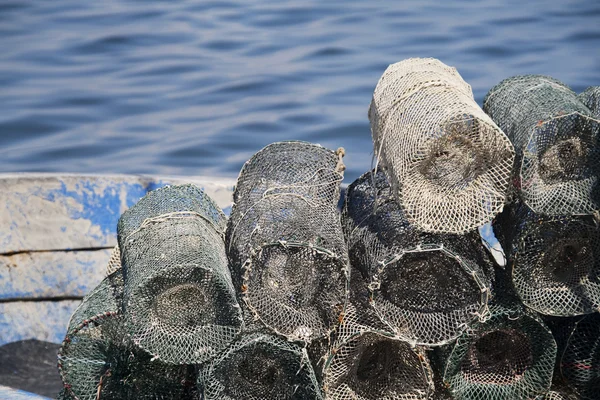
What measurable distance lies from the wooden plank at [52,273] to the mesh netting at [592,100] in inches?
123

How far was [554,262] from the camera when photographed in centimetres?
358

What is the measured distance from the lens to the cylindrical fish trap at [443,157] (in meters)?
3.33

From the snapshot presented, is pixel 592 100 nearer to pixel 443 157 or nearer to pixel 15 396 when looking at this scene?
pixel 443 157

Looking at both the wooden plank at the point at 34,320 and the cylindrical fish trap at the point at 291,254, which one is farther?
the wooden plank at the point at 34,320

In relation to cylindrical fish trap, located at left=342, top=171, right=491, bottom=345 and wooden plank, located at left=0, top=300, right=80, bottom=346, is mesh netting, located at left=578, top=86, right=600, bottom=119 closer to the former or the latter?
cylindrical fish trap, located at left=342, top=171, right=491, bottom=345

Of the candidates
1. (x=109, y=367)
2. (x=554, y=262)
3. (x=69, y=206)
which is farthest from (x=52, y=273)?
(x=554, y=262)

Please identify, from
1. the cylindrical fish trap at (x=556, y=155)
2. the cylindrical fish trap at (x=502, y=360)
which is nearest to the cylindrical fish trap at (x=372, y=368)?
the cylindrical fish trap at (x=502, y=360)

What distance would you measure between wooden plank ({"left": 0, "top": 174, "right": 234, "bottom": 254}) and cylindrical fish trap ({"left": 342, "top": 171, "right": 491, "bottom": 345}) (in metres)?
2.31

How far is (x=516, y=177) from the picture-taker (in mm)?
3455

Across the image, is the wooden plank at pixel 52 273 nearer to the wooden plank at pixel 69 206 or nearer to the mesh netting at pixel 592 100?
the wooden plank at pixel 69 206

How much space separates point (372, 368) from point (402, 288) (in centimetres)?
34

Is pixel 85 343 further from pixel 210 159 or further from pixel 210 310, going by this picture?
pixel 210 159

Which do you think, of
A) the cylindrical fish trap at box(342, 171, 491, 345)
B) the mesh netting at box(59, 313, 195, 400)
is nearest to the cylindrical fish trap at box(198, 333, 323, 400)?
the mesh netting at box(59, 313, 195, 400)

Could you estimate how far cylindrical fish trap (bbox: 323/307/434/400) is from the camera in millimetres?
3375
